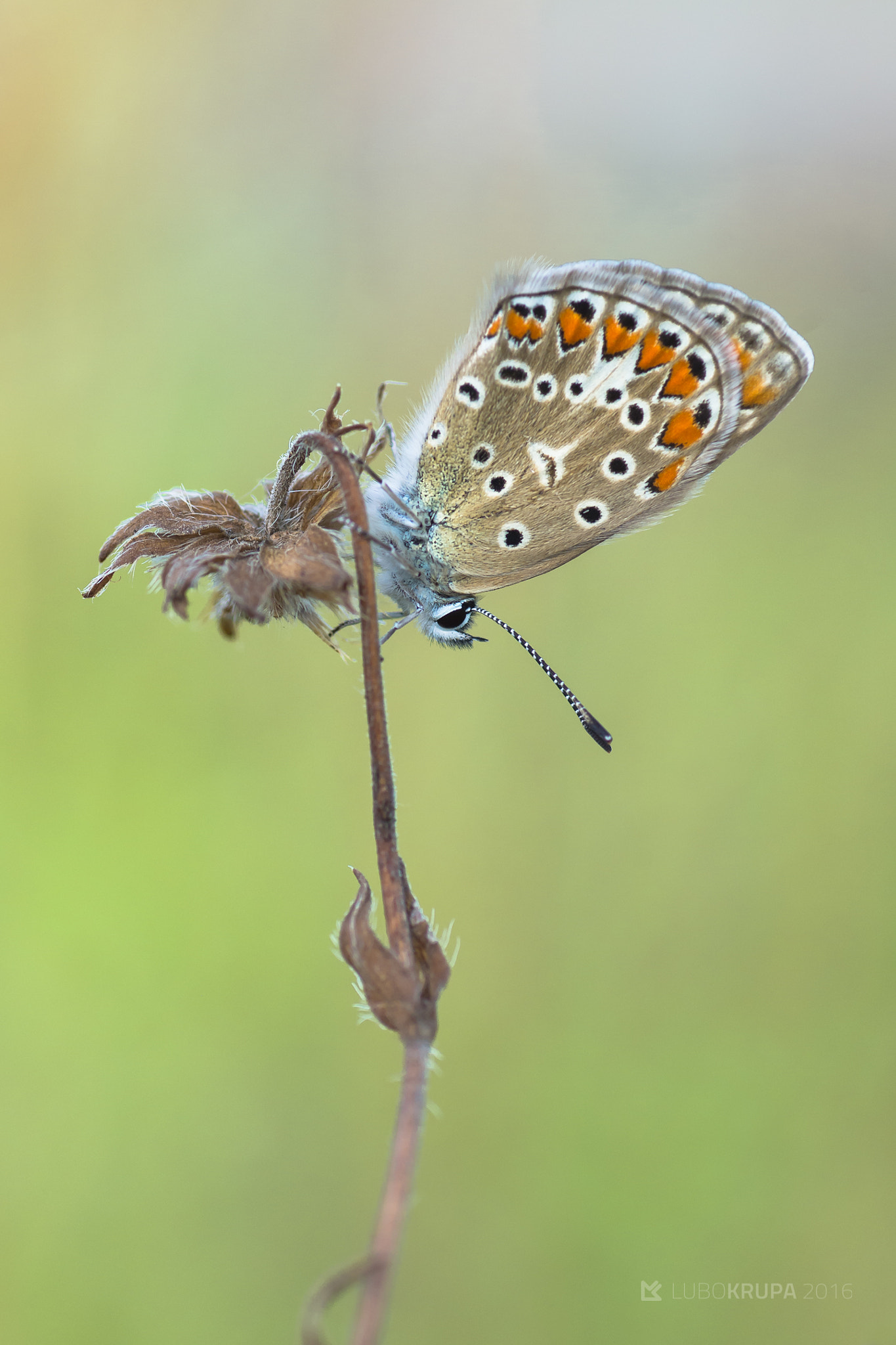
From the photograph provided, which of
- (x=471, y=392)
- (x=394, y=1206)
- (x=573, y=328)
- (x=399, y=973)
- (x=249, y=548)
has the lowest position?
(x=394, y=1206)

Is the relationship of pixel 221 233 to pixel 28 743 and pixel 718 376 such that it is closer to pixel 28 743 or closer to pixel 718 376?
pixel 28 743

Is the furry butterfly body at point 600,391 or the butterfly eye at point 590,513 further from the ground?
the furry butterfly body at point 600,391

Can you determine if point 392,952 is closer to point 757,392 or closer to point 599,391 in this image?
point 599,391

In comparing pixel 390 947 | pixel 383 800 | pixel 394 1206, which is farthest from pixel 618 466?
pixel 394 1206

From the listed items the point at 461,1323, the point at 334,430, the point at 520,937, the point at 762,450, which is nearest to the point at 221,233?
the point at 762,450

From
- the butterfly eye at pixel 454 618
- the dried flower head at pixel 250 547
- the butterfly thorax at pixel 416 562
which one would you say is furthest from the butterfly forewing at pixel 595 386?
the dried flower head at pixel 250 547

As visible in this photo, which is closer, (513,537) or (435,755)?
(513,537)

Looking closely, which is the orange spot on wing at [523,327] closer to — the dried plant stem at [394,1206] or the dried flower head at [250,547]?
the dried flower head at [250,547]
